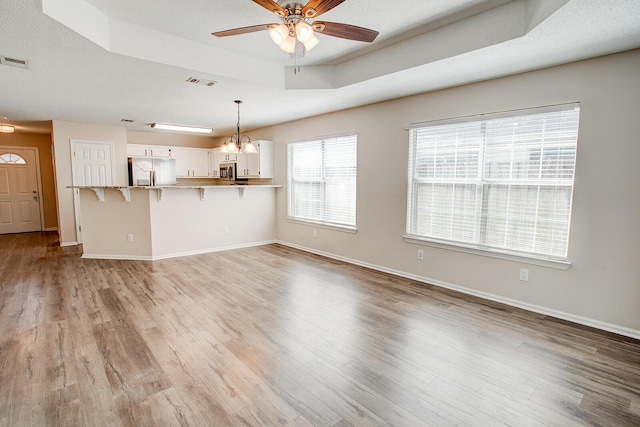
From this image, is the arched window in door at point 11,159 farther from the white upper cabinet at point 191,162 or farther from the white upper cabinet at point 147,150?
the white upper cabinet at point 191,162

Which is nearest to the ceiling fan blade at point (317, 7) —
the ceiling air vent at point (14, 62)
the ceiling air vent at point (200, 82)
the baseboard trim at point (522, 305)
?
the ceiling air vent at point (200, 82)

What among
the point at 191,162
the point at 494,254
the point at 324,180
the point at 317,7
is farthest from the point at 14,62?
the point at 494,254

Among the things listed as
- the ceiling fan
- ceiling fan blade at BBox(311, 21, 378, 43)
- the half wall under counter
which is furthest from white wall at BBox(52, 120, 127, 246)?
ceiling fan blade at BBox(311, 21, 378, 43)

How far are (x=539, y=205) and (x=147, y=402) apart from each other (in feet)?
12.2

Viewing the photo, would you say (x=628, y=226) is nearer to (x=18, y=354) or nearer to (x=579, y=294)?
(x=579, y=294)

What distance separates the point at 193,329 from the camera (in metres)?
2.83

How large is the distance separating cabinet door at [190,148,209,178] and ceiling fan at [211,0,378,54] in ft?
20.5

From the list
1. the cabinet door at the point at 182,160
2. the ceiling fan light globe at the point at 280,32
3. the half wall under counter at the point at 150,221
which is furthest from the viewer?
the cabinet door at the point at 182,160

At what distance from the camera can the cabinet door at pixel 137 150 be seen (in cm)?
699

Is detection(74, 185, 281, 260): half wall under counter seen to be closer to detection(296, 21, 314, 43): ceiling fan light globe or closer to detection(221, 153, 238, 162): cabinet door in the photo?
detection(221, 153, 238, 162): cabinet door

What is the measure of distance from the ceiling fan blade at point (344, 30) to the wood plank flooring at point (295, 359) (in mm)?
2394

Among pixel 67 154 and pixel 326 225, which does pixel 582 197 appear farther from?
pixel 67 154

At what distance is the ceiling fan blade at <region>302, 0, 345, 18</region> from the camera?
188cm

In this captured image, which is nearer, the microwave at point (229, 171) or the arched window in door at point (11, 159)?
the microwave at point (229, 171)
